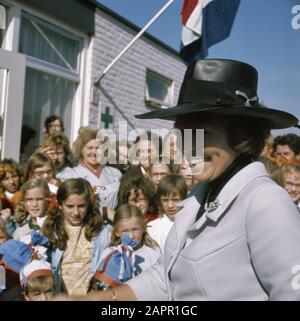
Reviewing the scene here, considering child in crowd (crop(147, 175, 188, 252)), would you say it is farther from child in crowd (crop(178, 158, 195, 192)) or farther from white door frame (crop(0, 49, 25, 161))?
white door frame (crop(0, 49, 25, 161))

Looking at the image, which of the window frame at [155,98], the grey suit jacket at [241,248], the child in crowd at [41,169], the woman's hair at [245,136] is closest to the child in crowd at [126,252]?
the child in crowd at [41,169]

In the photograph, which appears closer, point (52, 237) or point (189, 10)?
point (52, 237)

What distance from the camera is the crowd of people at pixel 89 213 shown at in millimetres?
2182

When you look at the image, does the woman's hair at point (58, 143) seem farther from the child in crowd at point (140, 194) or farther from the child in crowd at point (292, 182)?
the child in crowd at point (292, 182)

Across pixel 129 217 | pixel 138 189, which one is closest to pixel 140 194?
pixel 138 189

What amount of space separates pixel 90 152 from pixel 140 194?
0.53 meters

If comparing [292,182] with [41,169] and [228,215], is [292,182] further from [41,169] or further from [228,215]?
[228,215]

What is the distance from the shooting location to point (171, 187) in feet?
9.37

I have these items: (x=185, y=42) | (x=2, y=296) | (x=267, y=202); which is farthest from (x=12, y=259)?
(x=185, y=42)

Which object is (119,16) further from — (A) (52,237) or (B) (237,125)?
(B) (237,125)

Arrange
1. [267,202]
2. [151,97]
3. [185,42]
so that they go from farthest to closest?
[151,97] < [185,42] < [267,202]

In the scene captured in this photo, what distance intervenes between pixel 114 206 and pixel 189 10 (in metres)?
2.31

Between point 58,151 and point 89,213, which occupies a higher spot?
point 58,151

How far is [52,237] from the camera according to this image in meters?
2.52
